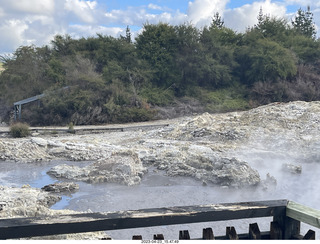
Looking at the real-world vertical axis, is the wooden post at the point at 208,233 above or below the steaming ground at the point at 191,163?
above

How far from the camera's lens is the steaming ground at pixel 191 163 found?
9992 mm

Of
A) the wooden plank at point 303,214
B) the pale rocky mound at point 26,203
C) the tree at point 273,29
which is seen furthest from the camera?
the tree at point 273,29

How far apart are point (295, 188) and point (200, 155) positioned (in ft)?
11.3

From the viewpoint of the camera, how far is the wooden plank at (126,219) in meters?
3.11

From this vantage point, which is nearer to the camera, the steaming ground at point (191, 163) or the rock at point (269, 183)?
the steaming ground at point (191, 163)

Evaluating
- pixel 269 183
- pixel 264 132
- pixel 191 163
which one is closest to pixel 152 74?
pixel 264 132

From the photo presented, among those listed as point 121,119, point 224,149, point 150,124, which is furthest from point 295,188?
point 121,119

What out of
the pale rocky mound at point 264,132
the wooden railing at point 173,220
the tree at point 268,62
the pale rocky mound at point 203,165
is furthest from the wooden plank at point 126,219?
the tree at point 268,62

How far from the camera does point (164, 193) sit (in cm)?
1048

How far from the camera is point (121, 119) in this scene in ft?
76.4

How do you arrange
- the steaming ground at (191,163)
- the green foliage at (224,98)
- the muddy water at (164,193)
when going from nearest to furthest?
1. the muddy water at (164,193)
2. the steaming ground at (191,163)
3. the green foliage at (224,98)

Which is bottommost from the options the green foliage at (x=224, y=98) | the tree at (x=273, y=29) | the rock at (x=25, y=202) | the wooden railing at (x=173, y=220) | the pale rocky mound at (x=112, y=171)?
the rock at (x=25, y=202)

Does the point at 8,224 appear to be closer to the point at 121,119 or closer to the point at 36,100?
the point at 121,119

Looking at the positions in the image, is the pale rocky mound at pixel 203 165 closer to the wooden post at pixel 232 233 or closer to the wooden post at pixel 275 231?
the wooden post at pixel 275 231
